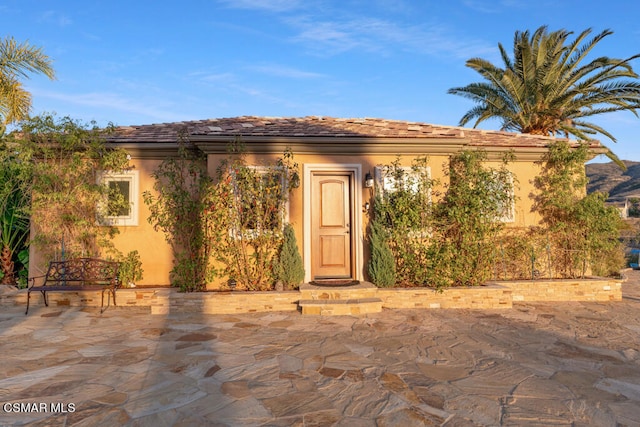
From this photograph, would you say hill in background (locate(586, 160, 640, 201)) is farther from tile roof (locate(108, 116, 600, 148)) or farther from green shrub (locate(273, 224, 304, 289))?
green shrub (locate(273, 224, 304, 289))

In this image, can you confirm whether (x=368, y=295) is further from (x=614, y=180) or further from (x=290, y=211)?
(x=614, y=180)

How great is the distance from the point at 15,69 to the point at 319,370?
30.9 ft

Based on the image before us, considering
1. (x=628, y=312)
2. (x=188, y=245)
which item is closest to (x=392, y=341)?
(x=188, y=245)

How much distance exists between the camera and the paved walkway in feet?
9.17

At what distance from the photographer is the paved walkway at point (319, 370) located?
9.17 ft

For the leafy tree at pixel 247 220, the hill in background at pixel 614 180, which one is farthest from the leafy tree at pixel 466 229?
the hill in background at pixel 614 180

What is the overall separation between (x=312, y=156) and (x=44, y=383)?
532 centimetres

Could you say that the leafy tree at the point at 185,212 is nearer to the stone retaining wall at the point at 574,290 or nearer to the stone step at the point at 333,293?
the stone step at the point at 333,293

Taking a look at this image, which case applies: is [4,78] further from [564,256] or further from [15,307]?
[564,256]

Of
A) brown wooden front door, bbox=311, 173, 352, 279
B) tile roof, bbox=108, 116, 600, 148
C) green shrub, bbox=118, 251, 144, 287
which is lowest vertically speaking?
green shrub, bbox=118, 251, 144, 287

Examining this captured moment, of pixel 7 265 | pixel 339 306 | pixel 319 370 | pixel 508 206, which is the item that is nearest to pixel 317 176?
pixel 339 306

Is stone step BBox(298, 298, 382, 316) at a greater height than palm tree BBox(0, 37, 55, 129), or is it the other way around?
palm tree BBox(0, 37, 55, 129)

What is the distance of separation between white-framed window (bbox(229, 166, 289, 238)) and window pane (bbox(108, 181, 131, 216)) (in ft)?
8.16

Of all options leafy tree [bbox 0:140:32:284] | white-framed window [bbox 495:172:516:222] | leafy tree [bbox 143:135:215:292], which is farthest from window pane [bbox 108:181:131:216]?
white-framed window [bbox 495:172:516:222]
